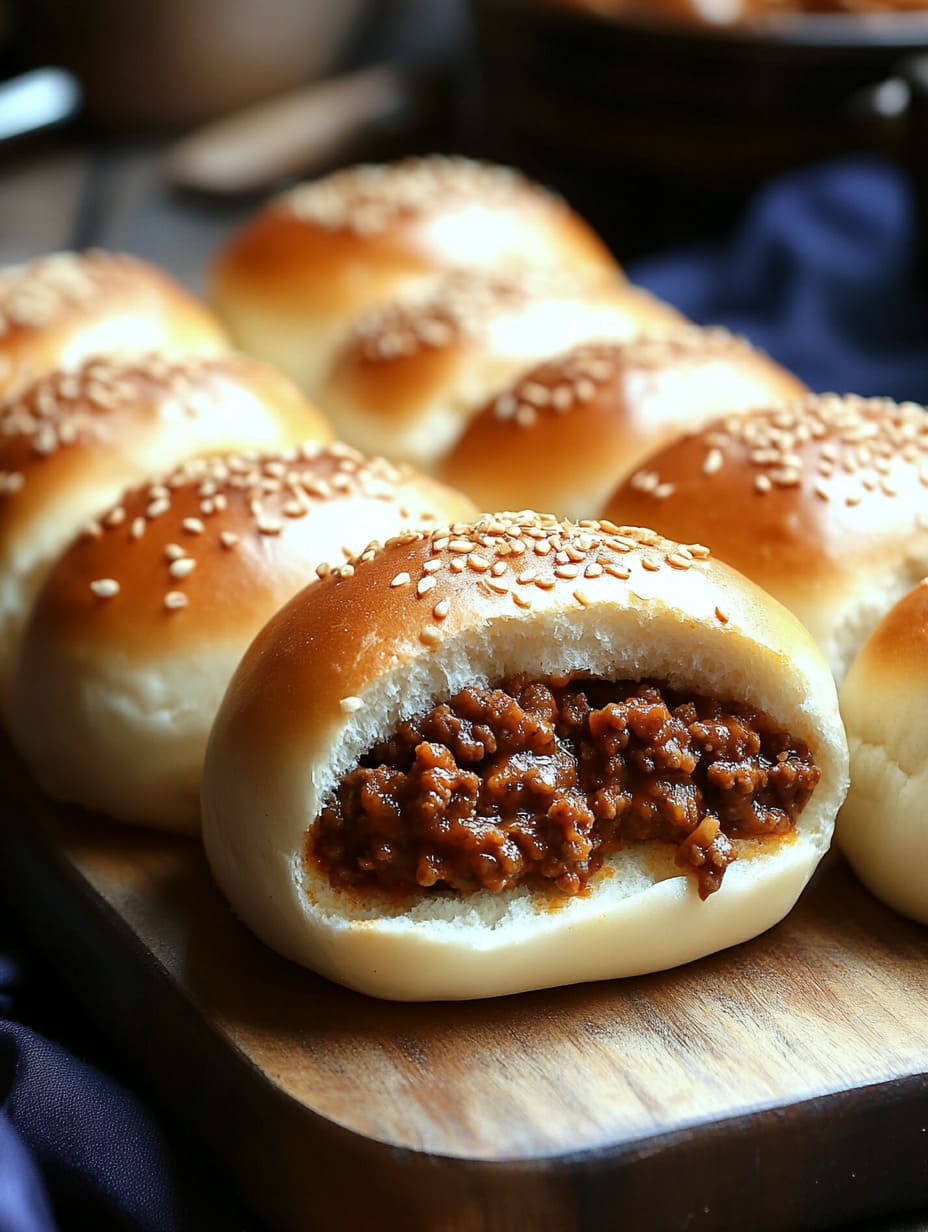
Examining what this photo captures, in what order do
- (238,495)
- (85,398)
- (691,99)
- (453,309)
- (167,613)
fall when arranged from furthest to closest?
(691,99) < (453,309) < (85,398) < (238,495) < (167,613)

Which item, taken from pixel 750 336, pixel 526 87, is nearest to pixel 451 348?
→ pixel 750 336

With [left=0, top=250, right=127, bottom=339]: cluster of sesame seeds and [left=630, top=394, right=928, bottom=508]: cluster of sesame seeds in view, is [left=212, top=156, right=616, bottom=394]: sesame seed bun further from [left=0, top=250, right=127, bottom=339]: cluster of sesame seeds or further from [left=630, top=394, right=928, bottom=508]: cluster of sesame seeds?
[left=630, top=394, right=928, bottom=508]: cluster of sesame seeds

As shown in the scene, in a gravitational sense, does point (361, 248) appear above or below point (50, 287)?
below

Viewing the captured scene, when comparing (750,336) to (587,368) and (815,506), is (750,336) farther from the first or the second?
(815,506)

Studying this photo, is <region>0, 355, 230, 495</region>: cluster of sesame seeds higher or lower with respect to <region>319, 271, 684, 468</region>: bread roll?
higher

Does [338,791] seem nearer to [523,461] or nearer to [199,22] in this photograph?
[523,461]

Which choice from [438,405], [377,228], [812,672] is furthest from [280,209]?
[812,672]

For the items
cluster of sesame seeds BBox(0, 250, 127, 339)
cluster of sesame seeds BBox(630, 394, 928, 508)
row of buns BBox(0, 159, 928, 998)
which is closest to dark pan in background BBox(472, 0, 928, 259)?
row of buns BBox(0, 159, 928, 998)
